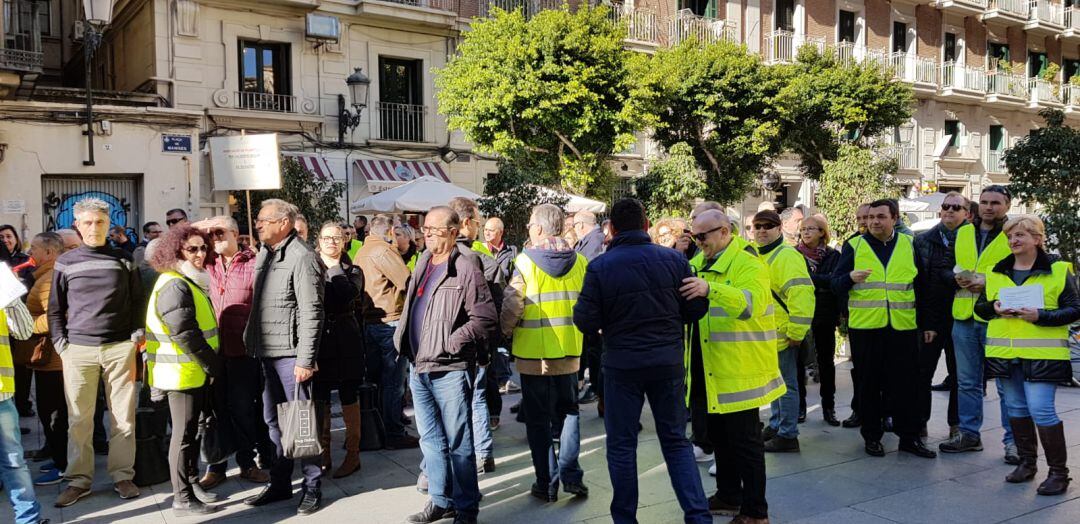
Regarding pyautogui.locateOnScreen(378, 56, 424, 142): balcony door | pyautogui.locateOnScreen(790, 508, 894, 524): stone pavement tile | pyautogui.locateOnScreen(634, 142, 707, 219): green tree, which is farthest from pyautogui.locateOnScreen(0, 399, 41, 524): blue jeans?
pyautogui.locateOnScreen(634, 142, 707, 219): green tree

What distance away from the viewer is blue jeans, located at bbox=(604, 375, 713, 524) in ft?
14.1

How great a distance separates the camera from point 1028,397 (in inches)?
204

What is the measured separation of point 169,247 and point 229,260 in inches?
30.6

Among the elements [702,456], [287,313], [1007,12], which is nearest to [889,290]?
[702,456]

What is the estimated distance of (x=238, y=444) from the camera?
221 inches

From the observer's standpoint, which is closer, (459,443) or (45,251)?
(459,443)

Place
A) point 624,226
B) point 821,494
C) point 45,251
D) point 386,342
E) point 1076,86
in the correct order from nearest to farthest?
point 624,226
point 821,494
point 45,251
point 386,342
point 1076,86

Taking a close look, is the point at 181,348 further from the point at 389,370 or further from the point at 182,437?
the point at 389,370

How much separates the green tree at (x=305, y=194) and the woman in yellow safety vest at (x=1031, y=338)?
1166 cm

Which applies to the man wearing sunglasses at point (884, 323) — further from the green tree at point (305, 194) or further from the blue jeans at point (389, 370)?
the green tree at point (305, 194)

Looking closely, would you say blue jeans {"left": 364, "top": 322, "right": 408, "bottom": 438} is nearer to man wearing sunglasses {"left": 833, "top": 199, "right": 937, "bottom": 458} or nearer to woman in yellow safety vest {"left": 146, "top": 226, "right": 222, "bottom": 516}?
woman in yellow safety vest {"left": 146, "top": 226, "right": 222, "bottom": 516}

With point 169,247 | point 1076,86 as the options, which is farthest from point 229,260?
point 1076,86

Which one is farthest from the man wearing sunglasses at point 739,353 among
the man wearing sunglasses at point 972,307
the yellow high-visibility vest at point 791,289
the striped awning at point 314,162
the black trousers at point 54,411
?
the striped awning at point 314,162

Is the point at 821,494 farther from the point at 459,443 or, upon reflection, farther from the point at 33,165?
the point at 33,165
